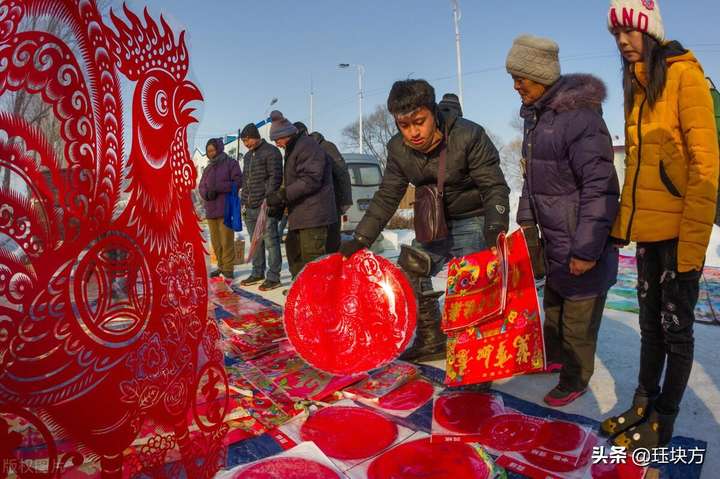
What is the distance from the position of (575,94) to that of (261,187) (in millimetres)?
3464

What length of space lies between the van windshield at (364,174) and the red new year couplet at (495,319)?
6.82 m

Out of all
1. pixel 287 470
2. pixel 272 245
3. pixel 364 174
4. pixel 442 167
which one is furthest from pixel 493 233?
pixel 364 174

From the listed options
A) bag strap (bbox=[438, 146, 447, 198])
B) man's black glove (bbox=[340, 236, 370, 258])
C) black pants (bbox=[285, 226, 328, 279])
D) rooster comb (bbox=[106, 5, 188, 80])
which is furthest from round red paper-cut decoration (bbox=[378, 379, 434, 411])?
black pants (bbox=[285, 226, 328, 279])

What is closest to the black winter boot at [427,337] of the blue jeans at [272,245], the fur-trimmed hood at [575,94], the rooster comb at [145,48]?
the fur-trimmed hood at [575,94]

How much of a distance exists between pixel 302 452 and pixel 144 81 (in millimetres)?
1138

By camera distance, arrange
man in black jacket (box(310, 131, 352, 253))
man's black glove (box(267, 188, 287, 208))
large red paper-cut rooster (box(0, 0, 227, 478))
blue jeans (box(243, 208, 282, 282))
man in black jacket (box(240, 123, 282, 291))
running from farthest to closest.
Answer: blue jeans (box(243, 208, 282, 282))
man in black jacket (box(310, 131, 352, 253))
man in black jacket (box(240, 123, 282, 291))
man's black glove (box(267, 188, 287, 208))
large red paper-cut rooster (box(0, 0, 227, 478))

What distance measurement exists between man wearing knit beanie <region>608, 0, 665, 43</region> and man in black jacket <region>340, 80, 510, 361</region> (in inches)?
31.6

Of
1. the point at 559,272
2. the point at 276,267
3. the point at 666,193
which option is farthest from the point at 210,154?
the point at 666,193

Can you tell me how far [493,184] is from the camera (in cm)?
233

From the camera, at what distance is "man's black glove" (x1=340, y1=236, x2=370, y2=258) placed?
237 cm

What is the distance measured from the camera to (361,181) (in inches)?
347

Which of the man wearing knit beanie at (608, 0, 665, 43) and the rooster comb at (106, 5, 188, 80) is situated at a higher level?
the man wearing knit beanie at (608, 0, 665, 43)

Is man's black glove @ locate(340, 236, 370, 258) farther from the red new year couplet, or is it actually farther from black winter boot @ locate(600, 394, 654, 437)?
black winter boot @ locate(600, 394, 654, 437)

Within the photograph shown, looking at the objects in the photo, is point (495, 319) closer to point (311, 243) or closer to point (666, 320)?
point (666, 320)
